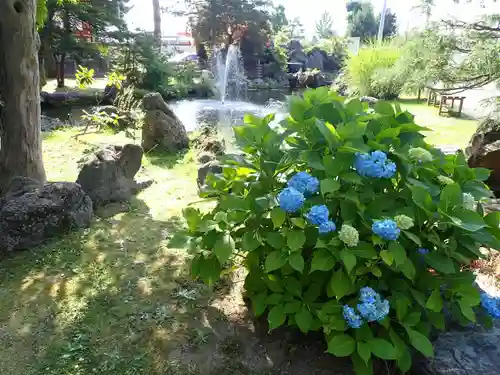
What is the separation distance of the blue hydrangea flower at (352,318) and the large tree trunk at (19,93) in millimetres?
2717

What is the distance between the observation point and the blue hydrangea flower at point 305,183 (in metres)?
1.62

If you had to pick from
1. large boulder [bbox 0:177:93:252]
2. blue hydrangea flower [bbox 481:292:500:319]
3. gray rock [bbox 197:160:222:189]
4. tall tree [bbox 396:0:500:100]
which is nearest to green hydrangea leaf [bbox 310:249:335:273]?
blue hydrangea flower [bbox 481:292:500:319]

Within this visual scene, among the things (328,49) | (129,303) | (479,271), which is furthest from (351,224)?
(328,49)

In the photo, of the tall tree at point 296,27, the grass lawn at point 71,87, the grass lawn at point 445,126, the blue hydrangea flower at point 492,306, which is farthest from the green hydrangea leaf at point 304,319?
the tall tree at point 296,27

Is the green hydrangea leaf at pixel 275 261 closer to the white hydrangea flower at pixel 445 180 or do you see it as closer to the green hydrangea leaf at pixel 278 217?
the green hydrangea leaf at pixel 278 217

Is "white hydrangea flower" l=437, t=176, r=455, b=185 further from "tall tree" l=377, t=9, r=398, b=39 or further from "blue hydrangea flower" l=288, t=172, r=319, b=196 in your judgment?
"tall tree" l=377, t=9, r=398, b=39

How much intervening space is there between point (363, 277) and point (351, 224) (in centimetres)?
21

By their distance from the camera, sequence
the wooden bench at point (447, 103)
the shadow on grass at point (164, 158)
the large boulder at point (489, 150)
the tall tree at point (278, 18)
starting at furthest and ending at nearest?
the tall tree at point (278, 18)
the wooden bench at point (447, 103)
the shadow on grass at point (164, 158)
the large boulder at point (489, 150)

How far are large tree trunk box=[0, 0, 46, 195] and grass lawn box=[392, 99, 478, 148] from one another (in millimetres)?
4820

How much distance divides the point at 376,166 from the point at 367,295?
0.45 metres

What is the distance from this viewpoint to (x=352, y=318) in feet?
4.87

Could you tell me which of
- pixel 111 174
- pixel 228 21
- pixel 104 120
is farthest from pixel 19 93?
pixel 228 21

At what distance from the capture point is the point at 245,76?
18234 millimetres

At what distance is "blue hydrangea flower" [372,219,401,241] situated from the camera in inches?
57.7
